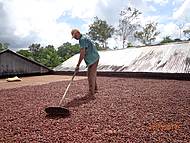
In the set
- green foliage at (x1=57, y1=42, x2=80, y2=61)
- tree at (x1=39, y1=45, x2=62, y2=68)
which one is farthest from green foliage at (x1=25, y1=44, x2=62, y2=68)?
green foliage at (x1=57, y1=42, x2=80, y2=61)

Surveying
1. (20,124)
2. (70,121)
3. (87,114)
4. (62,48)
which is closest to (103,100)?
(87,114)

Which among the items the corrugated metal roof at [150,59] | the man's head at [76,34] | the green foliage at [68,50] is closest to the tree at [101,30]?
the green foliage at [68,50]

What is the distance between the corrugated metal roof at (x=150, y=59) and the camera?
1341 centimetres

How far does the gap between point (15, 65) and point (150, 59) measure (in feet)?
28.7

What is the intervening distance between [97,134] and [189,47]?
11737 mm

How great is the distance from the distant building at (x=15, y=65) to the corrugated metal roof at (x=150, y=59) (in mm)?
2380

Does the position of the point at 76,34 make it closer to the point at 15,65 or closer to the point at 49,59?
the point at 15,65

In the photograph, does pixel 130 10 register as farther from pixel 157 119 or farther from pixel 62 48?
pixel 157 119

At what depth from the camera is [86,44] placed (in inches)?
284

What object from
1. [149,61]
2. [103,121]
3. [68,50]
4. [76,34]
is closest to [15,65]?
[149,61]

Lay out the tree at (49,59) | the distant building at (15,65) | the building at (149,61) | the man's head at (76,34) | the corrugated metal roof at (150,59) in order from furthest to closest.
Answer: the tree at (49,59) → the distant building at (15,65) → the corrugated metal roof at (150,59) → the building at (149,61) → the man's head at (76,34)

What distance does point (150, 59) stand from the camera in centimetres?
1523

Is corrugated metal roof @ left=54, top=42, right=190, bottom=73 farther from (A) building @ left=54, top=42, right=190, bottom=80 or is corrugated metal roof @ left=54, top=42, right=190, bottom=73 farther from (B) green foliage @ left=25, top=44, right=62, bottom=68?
(B) green foliage @ left=25, top=44, right=62, bottom=68

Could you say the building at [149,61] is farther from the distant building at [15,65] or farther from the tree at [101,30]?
the tree at [101,30]
